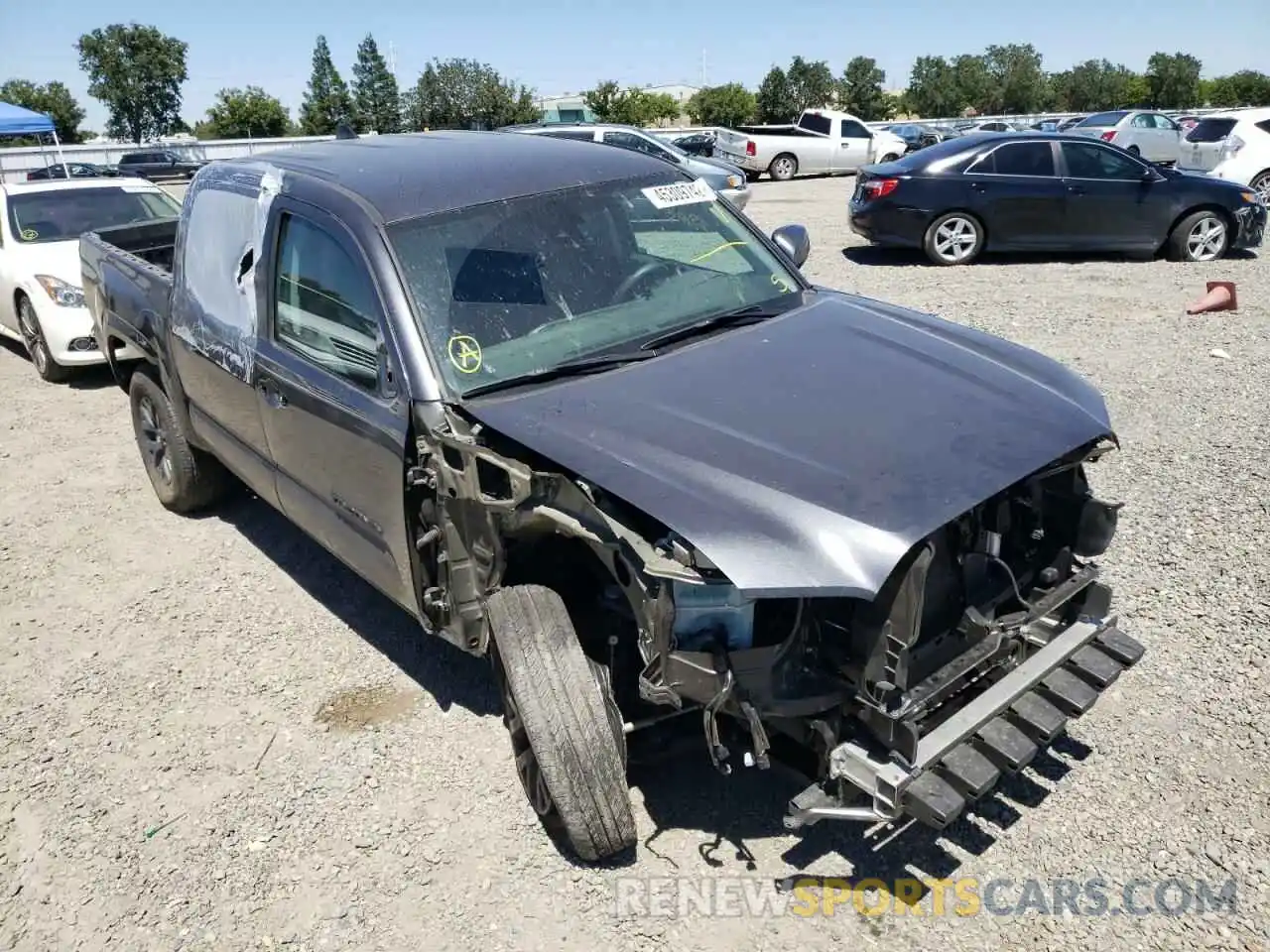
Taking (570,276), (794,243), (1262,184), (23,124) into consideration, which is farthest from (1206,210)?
(23,124)

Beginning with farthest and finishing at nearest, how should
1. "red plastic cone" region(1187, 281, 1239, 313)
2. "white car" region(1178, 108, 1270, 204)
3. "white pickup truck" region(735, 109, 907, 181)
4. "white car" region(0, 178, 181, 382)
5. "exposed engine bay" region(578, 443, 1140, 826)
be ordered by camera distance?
"white pickup truck" region(735, 109, 907, 181)
"white car" region(1178, 108, 1270, 204)
"red plastic cone" region(1187, 281, 1239, 313)
"white car" region(0, 178, 181, 382)
"exposed engine bay" region(578, 443, 1140, 826)

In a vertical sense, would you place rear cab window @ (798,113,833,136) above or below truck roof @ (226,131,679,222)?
below

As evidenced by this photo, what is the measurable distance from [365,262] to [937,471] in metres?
2.05

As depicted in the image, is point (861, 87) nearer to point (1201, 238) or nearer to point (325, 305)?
point (1201, 238)

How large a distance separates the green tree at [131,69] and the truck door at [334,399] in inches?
3151

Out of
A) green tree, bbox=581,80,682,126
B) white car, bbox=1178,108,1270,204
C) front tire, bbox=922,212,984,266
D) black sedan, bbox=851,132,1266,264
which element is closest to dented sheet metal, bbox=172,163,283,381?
black sedan, bbox=851,132,1266,264

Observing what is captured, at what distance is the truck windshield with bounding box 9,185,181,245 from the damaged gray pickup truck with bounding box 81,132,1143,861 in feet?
18.4

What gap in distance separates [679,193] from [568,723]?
2.43 metres

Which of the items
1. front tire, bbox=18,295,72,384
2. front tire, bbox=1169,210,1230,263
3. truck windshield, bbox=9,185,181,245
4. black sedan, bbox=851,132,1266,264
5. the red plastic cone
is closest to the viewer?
front tire, bbox=18,295,72,384

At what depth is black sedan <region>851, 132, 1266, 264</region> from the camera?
434 inches

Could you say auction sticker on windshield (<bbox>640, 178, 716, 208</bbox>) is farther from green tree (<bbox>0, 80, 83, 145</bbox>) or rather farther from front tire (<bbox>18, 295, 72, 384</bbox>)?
green tree (<bbox>0, 80, 83, 145</bbox>)

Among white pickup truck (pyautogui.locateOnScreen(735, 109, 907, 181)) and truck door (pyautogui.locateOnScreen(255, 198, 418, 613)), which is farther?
white pickup truck (pyautogui.locateOnScreen(735, 109, 907, 181))

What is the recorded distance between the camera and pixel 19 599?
192 inches

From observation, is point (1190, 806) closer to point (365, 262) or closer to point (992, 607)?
point (992, 607)
